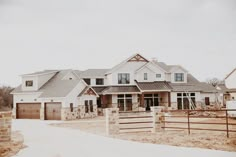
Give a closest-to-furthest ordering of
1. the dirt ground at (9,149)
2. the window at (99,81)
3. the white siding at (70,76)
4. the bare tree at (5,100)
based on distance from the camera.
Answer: the dirt ground at (9,149)
the white siding at (70,76)
the window at (99,81)
the bare tree at (5,100)

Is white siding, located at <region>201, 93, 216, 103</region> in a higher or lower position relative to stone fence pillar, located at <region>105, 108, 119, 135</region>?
higher

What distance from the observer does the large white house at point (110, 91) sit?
30.2 m

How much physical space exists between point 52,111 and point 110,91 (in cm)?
711

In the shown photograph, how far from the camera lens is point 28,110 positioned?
3195 cm

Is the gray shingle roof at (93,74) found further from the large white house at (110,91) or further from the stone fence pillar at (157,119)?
the stone fence pillar at (157,119)

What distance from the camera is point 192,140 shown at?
39.9ft

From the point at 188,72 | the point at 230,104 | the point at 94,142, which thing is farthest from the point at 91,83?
the point at 94,142

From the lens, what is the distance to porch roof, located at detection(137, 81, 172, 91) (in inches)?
1355

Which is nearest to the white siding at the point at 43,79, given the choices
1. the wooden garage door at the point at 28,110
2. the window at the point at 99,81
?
the wooden garage door at the point at 28,110

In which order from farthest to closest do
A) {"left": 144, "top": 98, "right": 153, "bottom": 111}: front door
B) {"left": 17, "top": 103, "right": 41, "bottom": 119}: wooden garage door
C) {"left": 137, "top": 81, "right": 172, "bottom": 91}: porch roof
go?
1. {"left": 144, "top": 98, "right": 153, "bottom": 111}: front door
2. {"left": 137, "top": 81, "right": 172, "bottom": 91}: porch roof
3. {"left": 17, "top": 103, "right": 41, "bottom": 119}: wooden garage door

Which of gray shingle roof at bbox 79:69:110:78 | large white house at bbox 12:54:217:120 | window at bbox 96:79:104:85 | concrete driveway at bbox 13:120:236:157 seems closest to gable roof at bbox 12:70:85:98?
large white house at bbox 12:54:217:120

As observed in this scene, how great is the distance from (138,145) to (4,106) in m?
30.3

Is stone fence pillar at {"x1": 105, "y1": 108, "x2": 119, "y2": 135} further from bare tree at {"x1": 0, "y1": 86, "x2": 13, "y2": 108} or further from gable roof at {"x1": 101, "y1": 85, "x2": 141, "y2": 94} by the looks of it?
bare tree at {"x1": 0, "y1": 86, "x2": 13, "y2": 108}

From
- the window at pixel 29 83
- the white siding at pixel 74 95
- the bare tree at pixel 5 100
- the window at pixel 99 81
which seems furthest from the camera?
the bare tree at pixel 5 100
